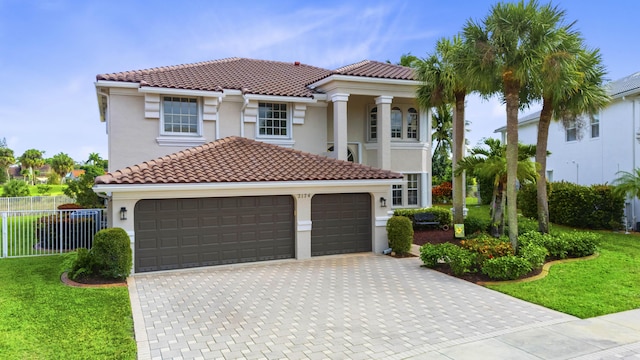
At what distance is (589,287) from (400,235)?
579 centimetres

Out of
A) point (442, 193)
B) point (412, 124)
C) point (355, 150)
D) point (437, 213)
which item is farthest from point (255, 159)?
point (442, 193)

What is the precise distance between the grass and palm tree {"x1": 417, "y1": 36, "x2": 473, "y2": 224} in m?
12.8

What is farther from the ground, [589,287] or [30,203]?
[30,203]

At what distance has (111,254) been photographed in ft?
38.3

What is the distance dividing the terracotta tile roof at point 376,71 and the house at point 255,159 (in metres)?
0.10

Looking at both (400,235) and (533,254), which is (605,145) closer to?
(533,254)

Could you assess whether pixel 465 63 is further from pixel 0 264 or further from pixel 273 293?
pixel 0 264

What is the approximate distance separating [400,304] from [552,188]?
1611 cm

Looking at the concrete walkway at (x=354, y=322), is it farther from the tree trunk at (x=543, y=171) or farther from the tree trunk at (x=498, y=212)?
the tree trunk at (x=543, y=171)

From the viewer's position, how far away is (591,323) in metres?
8.40

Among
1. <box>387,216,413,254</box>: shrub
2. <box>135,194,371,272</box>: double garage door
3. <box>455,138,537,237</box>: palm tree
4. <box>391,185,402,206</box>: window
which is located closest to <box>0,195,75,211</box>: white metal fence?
<box>135,194,371,272</box>: double garage door

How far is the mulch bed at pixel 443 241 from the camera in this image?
39.3 feet

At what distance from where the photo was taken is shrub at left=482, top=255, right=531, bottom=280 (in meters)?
11.5

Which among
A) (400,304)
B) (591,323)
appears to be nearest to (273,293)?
(400,304)
